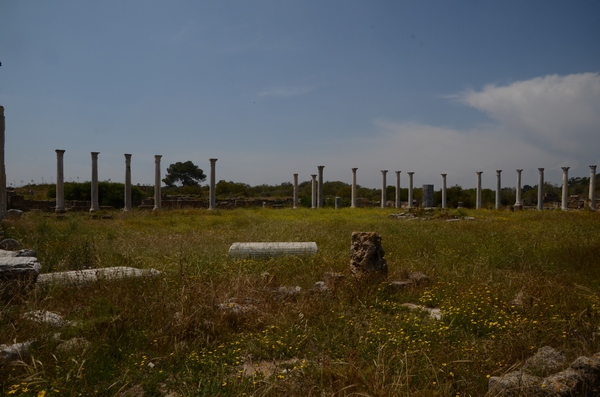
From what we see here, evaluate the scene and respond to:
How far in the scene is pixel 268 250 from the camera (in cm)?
945

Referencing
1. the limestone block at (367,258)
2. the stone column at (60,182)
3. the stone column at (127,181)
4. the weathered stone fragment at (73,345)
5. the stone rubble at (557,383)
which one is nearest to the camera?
the stone rubble at (557,383)

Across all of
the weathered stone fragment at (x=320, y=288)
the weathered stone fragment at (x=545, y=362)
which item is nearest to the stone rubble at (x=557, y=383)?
the weathered stone fragment at (x=545, y=362)

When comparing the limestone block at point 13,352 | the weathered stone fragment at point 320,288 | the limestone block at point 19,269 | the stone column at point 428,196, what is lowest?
the limestone block at point 13,352

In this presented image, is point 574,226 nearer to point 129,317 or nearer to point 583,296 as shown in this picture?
point 583,296

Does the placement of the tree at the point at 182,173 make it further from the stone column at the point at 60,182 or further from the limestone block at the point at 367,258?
the limestone block at the point at 367,258

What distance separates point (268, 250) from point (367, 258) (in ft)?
9.31

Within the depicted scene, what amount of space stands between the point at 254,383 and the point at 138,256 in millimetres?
6558

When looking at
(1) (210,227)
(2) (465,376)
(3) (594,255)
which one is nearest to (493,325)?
(2) (465,376)

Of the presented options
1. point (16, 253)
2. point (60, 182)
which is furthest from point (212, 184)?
point (16, 253)

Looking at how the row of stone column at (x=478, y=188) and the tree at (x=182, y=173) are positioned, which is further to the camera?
the tree at (x=182, y=173)

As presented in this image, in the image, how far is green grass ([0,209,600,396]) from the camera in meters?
3.58

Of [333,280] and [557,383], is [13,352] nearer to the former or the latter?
[333,280]

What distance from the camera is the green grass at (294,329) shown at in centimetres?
358

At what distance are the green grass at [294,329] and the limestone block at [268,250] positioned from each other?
527mm
